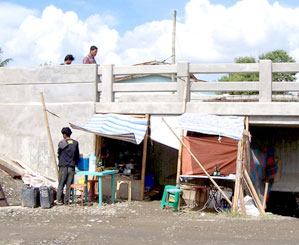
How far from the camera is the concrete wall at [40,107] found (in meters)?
11.7

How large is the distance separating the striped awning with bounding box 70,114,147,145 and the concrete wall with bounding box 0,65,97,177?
2.20 feet

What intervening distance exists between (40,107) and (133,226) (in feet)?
17.4

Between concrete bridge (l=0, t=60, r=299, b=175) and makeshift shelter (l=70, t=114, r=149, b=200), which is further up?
concrete bridge (l=0, t=60, r=299, b=175)

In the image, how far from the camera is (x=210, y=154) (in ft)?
32.9

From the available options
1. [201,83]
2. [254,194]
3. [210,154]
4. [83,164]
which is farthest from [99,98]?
[254,194]

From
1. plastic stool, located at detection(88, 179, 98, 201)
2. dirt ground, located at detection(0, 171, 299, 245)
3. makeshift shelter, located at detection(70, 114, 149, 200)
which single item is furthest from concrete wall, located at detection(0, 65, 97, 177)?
dirt ground, located at detection(0, 171, 299, 245)

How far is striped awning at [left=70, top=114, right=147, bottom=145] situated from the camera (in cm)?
984

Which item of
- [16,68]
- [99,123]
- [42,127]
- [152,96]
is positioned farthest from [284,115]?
[16,68]

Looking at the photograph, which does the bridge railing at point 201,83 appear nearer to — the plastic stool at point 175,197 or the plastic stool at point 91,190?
the plastic stool at point 91,190

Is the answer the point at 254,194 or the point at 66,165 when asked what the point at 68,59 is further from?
the point at 254,194

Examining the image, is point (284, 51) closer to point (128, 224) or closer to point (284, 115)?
point (284, 115)

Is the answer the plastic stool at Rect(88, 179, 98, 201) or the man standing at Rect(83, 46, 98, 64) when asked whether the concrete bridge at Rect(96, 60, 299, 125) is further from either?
the plastic stool at Rect(88, 179, 98, 201)

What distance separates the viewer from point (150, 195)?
11.3 meters

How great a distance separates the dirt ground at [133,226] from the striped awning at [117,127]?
162cm
